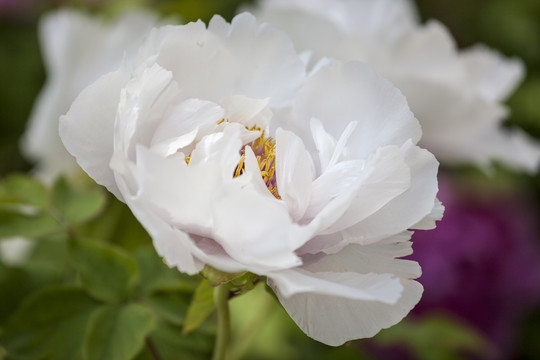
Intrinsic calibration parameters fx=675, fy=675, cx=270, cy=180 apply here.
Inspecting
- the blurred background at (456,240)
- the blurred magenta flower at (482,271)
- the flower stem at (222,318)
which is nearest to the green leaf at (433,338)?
the blurred background at (456,240)

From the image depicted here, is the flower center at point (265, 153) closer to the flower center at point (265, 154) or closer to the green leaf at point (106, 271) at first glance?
the flower center at point (265, 154)

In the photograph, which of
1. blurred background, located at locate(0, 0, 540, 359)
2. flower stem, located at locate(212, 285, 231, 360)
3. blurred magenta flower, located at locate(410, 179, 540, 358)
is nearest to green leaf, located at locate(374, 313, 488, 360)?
blurred background, located at locate(0, 0, 540, 359)

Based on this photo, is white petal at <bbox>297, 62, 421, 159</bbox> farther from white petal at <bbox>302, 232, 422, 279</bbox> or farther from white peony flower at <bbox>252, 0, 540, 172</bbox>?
white peony flower at <bbox>252, 0, 540, 172</bbox>

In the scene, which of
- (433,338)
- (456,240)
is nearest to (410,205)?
(433,338)

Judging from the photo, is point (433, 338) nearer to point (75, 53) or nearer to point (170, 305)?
point (170, 305)

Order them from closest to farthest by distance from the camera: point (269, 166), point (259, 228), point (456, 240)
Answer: point (259, 228) → point (269, 166) → point (456, 240)
